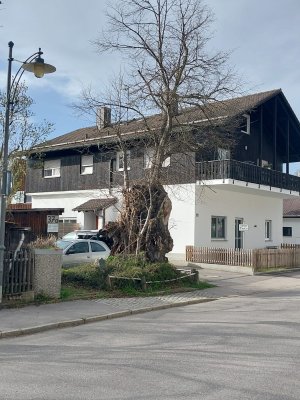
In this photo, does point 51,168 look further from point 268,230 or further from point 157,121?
point 157,121

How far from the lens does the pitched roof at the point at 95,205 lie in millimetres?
27719

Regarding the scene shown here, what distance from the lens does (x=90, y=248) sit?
17.2 m

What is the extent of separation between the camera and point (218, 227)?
27.7m

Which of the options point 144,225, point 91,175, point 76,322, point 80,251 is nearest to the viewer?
point 76,322

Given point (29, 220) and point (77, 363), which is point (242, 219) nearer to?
point (29, 220)

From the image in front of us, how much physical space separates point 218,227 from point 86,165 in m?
9.39

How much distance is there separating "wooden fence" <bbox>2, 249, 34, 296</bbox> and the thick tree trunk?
490cm

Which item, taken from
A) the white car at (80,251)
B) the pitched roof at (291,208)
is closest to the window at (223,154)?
the white car at (80,251)

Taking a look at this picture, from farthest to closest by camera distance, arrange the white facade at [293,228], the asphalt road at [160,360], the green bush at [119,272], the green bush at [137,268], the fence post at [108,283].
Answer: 1. the white facade at [293,228]
2. the green bush at [137,268]
3. the green bush at [119,272]
4. the fence post at [108,283]
5. the asphalt road at [160,360]

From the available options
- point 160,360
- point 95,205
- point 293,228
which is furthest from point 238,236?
point 160,360

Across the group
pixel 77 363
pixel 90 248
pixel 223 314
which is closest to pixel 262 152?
pixel 90 248

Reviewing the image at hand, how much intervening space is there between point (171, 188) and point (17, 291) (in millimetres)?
15031

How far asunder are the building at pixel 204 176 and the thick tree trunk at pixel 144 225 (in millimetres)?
Answer: 3815

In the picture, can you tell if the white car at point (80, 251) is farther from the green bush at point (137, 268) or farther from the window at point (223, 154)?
the window at point (223, 154)
